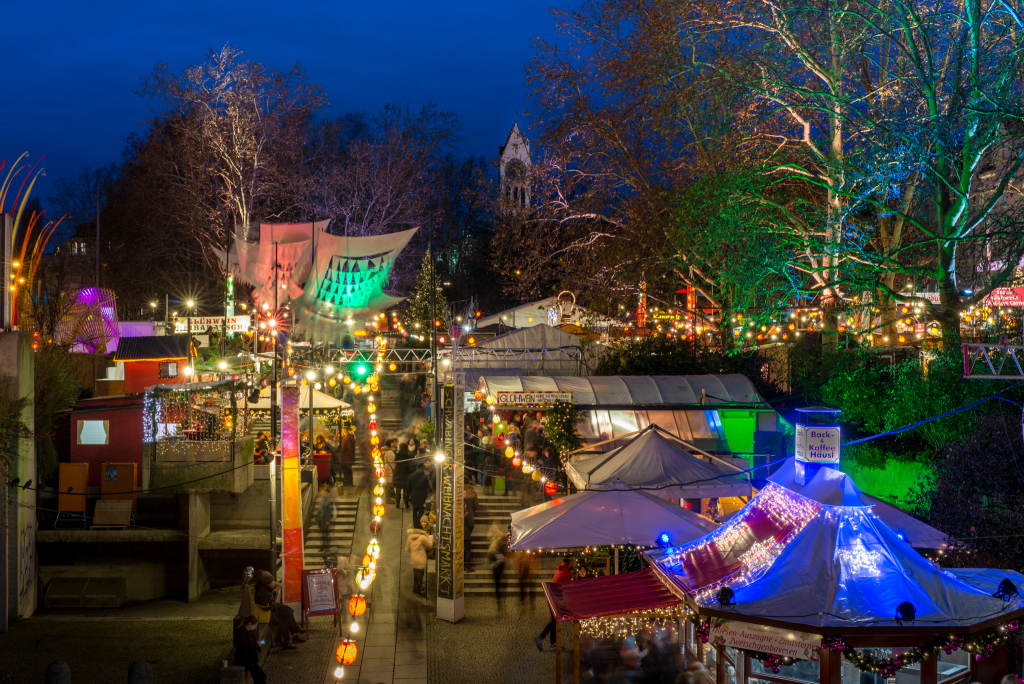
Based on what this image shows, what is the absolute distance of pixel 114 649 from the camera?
40.8 feet

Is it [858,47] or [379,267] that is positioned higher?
[858,47]

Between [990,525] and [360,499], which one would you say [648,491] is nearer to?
[990,525]

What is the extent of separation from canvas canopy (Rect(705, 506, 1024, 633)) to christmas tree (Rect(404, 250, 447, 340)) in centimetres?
2420

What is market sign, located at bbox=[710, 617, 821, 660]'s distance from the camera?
7.16 meters

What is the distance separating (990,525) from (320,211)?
2773 cm

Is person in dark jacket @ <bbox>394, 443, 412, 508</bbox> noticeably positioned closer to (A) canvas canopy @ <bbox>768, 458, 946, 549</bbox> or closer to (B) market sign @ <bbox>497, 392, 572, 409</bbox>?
(B) market sign @ <bbox>497, 392, 572, 409</bbox>

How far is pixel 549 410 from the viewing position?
16.3 meters

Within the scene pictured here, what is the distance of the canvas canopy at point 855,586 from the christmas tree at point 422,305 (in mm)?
24199

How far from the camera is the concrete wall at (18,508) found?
13.6 metres

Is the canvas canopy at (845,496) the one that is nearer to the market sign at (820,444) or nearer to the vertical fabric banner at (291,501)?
the market sign at (820,444)


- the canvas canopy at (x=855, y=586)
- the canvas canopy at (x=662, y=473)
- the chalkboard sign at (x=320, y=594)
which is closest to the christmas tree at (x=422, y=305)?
the chalkboard sign at (x=320, y=594)

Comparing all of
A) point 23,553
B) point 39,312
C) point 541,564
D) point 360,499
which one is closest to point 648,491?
point 541,564

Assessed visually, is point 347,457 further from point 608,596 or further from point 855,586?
point 855,586

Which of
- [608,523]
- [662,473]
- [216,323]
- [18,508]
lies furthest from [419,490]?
[216,323]
